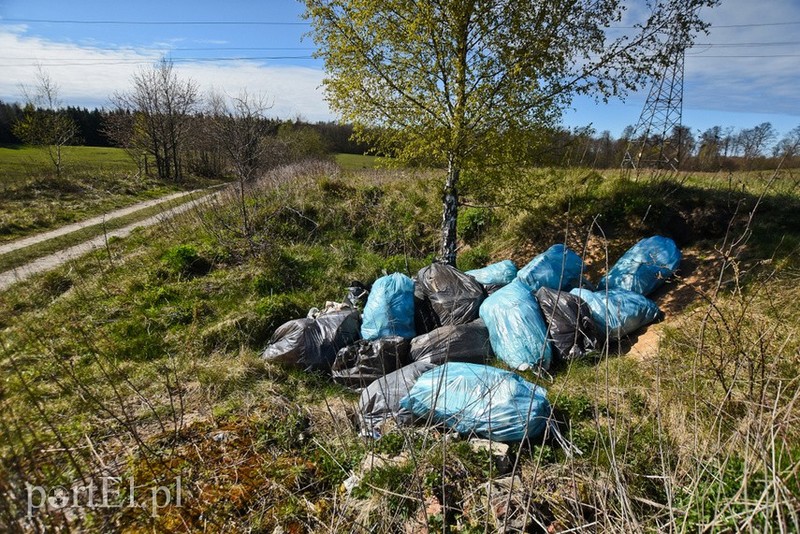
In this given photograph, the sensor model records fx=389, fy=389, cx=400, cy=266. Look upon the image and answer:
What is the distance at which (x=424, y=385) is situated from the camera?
301 cm

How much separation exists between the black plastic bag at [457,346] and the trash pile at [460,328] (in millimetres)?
10

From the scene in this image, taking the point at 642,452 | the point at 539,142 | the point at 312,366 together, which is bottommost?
the point at 312,366

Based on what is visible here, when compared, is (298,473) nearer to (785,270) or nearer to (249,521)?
(249,521)

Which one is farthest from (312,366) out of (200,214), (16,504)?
(200,214)

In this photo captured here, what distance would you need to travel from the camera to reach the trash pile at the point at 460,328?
10.4 ft

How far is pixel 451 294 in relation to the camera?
475 centimetres

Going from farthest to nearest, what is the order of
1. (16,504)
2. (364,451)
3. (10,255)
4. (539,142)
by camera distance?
(10,255), (539,142), (364,451), (16,504)

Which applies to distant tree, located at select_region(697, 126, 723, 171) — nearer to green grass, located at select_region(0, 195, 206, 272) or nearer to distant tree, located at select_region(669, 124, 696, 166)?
distant tree, located at select_region(669, 124, 696, 166)

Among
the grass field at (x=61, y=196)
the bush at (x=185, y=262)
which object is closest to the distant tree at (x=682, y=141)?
the bush at (x=185, y=262)

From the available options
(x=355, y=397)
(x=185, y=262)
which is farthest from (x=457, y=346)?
(x=185, y=262)

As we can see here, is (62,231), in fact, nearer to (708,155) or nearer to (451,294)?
(451,294)

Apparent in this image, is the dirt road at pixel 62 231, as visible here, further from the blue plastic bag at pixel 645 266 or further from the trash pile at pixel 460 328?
→ the blue plastic bag at pixel 645 266

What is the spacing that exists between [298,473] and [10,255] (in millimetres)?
8359

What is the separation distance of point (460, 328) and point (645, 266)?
2467 millimetres
